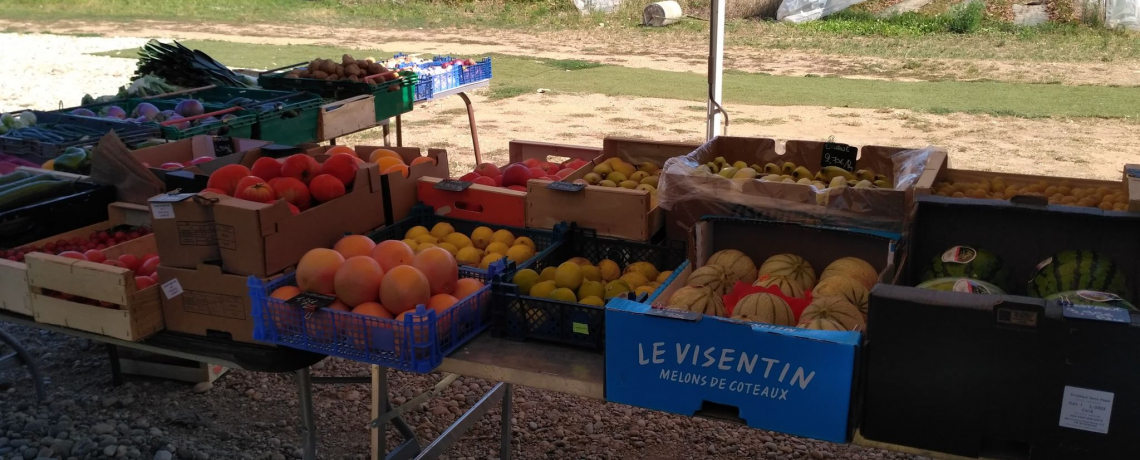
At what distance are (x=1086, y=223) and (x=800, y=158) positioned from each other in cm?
149

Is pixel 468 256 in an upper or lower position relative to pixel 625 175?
lower

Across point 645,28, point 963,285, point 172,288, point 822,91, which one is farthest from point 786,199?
point 645,28

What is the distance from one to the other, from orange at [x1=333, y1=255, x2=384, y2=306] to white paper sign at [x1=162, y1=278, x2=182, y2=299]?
1.73 ft

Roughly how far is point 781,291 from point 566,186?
873mm

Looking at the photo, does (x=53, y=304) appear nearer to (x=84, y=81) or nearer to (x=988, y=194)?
(x=988, y=194)

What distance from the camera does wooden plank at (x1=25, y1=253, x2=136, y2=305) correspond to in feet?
8.27

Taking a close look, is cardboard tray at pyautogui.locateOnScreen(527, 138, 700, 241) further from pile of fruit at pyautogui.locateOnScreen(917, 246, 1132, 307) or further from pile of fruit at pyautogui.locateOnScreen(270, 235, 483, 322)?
pile of fruit at pyautogui.locateOnScreen(917, 246, 1132, 307)

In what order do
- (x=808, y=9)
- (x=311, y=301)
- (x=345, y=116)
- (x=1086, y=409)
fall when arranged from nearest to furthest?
(x=1086, y=409)
(x=311, y=301)
(x=345, y=116)
(x=808, y=9)

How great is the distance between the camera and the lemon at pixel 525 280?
8.30 feet

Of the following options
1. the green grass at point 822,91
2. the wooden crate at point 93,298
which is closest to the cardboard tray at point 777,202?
the wooden crate at point 93,298

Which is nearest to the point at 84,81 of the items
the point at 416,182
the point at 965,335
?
the point at 416,182

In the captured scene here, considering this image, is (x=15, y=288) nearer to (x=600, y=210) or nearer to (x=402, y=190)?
(x=402, y=190)

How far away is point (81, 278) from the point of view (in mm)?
2588

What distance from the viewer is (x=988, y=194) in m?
3.40
